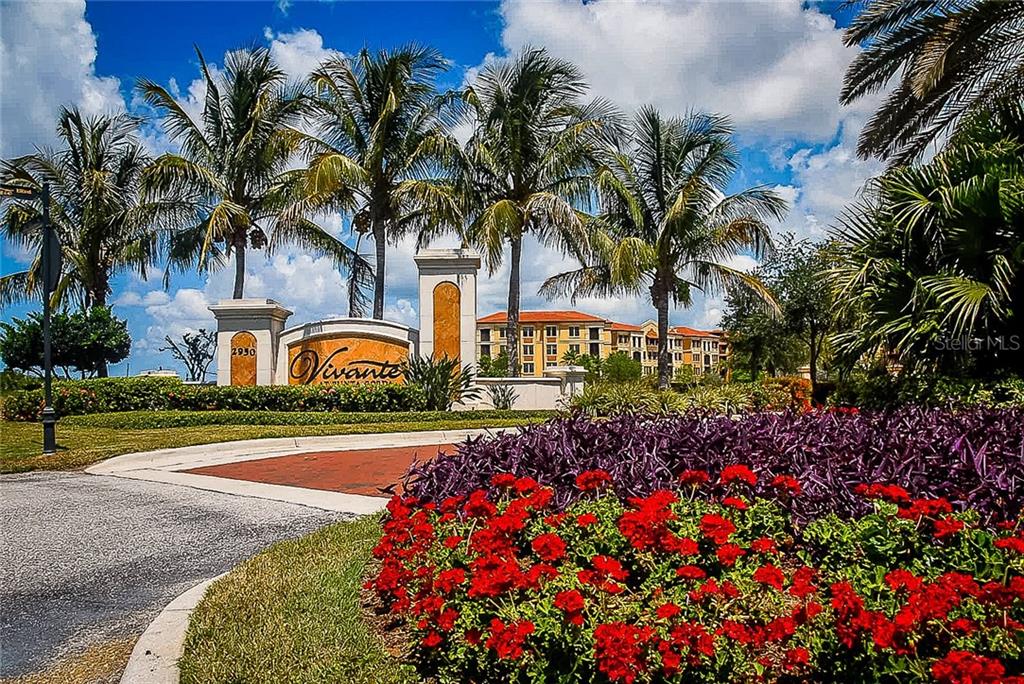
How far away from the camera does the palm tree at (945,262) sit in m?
8.29

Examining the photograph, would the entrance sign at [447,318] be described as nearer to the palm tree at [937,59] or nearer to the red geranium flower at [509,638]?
the palm tree at [937,59]

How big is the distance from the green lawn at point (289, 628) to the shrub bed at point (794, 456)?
879mm

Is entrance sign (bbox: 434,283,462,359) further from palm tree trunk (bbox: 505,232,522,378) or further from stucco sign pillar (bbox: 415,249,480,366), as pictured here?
palm tree trunk (bbox: 505,232,522,378)

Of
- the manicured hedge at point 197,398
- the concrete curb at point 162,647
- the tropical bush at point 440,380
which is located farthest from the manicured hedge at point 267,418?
the concrete curb at point 162,647

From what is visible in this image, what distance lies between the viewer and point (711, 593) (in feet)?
10.3

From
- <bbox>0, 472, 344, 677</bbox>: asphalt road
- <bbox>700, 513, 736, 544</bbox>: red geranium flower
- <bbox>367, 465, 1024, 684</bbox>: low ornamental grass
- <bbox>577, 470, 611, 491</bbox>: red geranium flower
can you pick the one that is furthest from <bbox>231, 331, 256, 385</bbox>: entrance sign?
<bbox>700, 513, 736, 544</bbox>: red geranium flower

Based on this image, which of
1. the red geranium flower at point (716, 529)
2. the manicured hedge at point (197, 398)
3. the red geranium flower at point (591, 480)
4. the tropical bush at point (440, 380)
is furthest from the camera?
the manicured hedge at point (197, 398)

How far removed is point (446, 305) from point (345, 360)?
3.12m

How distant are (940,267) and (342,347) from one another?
15.3 metres

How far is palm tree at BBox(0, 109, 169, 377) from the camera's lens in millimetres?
26703

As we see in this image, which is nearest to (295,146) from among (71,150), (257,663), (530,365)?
(71,150)

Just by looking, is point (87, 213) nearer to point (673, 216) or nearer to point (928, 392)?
point (673, 216)

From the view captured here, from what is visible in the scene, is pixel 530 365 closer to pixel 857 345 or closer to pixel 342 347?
pixel 342 347

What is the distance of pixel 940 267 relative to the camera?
9148 millimetres
